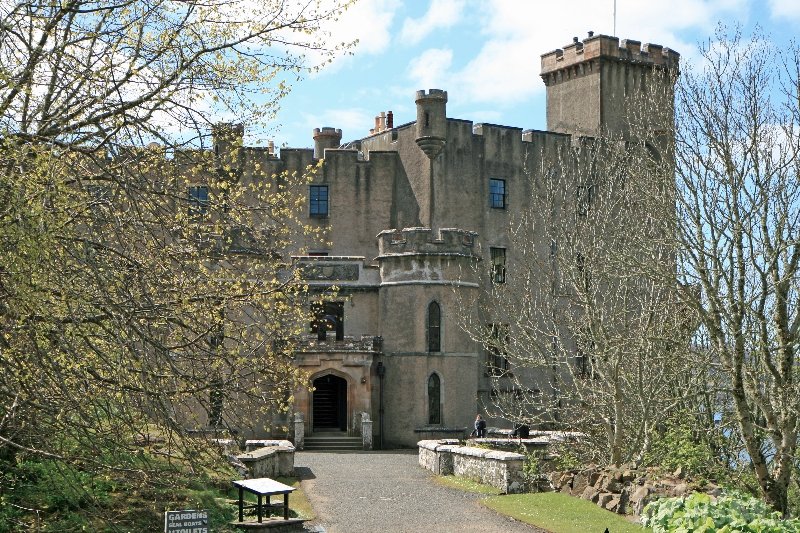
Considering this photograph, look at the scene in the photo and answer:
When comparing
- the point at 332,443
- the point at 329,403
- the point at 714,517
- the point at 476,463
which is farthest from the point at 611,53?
the point at 714,517

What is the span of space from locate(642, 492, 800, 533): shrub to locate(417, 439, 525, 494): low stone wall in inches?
245

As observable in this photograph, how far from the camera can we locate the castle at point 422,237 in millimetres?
33219

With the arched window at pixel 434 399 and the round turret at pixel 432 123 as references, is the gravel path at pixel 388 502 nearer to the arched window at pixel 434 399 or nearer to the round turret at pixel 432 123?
the arched window at pixel 434 399

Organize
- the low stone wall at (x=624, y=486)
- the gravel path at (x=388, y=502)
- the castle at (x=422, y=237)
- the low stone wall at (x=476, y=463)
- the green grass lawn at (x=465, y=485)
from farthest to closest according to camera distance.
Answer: the castle at (x=422, y=237), the green grass lawn at (x=465, y=485), the low stone wall at (x=476, y=463), the gravel path at (x=388, y=502), the low stone wall at (x=624, y=486)

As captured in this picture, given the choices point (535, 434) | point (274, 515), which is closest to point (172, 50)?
point (274, 515)

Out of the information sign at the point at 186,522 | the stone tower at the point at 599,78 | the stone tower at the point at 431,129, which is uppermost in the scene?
the stone tower at the point at 599,78

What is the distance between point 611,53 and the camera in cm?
4253

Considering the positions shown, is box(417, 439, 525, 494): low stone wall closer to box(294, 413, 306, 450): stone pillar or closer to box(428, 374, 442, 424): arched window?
box(294, 413, 306, 450): stone pillar

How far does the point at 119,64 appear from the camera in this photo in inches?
393

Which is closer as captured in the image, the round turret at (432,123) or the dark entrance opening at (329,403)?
the dark entrance opening at (329,403)

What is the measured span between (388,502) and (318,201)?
20.9 m

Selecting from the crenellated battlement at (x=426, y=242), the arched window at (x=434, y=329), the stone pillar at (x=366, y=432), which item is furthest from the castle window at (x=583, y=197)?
the stone pillar at (x=366, y=432)

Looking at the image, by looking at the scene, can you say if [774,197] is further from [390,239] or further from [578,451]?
[390,239]

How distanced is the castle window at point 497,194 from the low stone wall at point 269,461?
1860 centimetres
